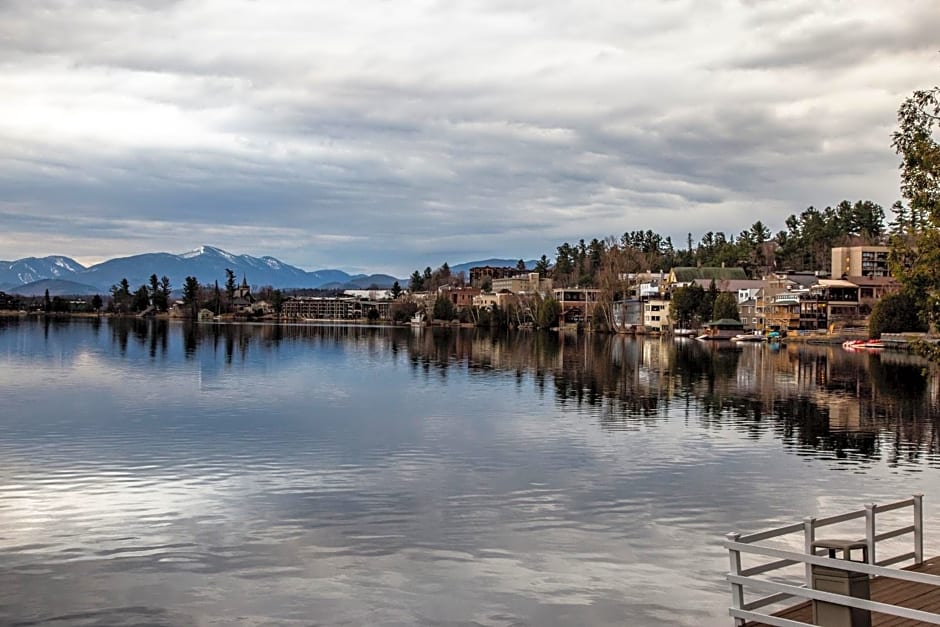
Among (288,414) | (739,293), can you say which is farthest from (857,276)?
(288,414)

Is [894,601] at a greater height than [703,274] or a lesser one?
lesser

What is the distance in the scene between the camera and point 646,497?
2012cm

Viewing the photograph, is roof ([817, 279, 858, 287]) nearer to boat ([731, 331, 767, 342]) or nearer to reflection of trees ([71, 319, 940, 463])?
boat ([731, 331, 767, 342])

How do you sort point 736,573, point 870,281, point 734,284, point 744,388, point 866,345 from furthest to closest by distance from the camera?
point 734,284 < point 870,281 < point 866,345 < point 744,388 < point 736,573

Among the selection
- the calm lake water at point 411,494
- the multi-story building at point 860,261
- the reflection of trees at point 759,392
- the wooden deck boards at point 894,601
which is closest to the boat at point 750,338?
the multi-story building at point 860,261

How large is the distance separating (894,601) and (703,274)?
581 ft

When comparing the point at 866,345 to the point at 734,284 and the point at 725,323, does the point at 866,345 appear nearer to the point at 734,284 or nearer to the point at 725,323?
the point at 725,323

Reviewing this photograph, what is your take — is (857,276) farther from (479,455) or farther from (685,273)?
(479,455)

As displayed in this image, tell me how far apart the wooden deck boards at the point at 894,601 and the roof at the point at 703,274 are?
17123cm

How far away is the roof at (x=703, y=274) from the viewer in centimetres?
17988

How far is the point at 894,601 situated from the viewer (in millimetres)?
9711

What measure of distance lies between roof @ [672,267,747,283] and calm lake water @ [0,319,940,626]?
135 meters

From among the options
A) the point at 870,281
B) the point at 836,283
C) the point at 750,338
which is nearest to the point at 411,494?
the point at 750,338

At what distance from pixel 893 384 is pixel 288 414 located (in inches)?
1442
